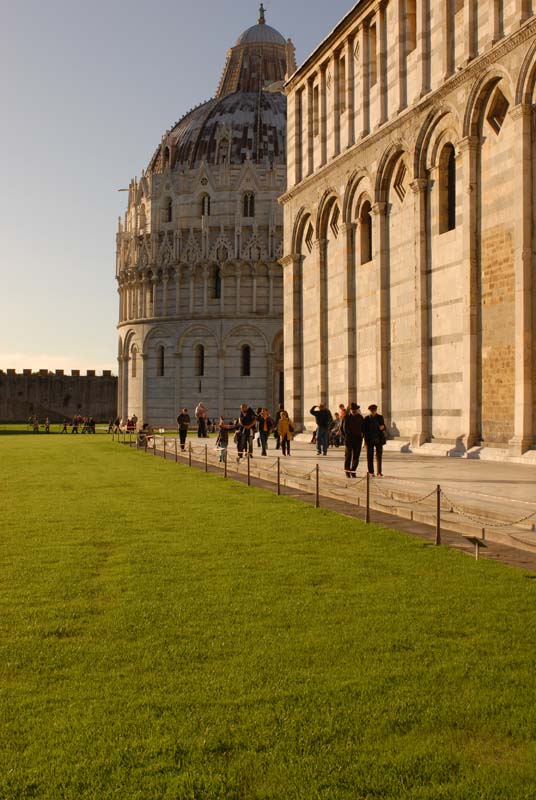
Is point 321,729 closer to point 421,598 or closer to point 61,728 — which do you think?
point 61,728

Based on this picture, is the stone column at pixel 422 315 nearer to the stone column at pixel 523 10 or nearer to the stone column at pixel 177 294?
the stone column at pixel 523 10

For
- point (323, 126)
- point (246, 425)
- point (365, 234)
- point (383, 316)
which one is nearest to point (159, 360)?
point (323, 126)

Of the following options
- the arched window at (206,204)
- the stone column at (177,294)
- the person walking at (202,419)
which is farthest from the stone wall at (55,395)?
the person walking at (202,419)

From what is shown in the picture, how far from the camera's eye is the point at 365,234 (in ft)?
98.8

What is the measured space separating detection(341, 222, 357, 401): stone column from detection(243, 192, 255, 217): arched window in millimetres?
44236

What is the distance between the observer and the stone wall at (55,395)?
94.5m

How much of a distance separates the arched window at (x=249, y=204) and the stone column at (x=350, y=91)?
141 feet

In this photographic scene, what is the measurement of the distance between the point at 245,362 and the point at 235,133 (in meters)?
19.2

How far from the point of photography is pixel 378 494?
49.0 feet

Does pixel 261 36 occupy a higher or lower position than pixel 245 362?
higher

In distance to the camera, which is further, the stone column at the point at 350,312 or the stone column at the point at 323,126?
the stone column at the point at 323,126

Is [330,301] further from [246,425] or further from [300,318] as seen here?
[246,425]

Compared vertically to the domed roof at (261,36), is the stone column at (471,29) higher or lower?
lower

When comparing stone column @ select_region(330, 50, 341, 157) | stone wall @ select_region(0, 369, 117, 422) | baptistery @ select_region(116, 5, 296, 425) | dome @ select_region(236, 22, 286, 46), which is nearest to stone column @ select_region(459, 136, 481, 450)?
stone column @ select_region(330, 50, 341, 157)
